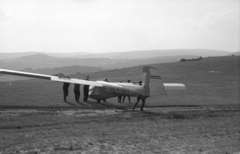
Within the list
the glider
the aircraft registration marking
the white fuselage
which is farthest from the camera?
the aircraft registration marking

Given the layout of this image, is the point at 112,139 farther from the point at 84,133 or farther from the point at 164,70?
the point at 164,70

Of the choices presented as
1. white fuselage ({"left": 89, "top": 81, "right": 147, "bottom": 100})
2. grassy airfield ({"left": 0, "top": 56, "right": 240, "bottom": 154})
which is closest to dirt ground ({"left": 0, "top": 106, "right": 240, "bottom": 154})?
grassy airfield ({"left": 0, "top": 56, "right": 240, "bottom": 154})

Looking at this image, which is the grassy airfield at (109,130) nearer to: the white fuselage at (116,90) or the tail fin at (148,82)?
the tail fin at (148,82)

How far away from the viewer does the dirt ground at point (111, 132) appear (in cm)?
1261

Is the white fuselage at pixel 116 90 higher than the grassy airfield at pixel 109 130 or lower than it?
higher

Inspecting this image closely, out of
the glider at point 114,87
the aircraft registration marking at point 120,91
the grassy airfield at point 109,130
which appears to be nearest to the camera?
the grassy airfield at point 109,130

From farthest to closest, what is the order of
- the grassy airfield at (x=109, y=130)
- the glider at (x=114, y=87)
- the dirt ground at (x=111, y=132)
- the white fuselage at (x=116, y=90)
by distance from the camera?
the white fuselage at (x=116, y=90), the glider at (x=114, y=87), the grassy airfield at (x=109, y=130), the dirt ground at (x=111, y=132)

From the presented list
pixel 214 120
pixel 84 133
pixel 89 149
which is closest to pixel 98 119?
pixel 84 133

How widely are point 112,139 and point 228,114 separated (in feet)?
46.9

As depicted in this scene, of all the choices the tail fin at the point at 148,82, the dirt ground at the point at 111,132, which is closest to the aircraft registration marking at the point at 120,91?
the tail fin at the point at 148,82

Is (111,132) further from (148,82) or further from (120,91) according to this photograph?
(148,82)

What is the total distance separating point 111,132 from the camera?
15.5 m

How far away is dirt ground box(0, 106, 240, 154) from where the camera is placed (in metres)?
12.6

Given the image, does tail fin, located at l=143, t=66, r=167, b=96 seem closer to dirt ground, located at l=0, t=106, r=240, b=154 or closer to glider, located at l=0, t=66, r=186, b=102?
glider, located at l=0, t=66, r=186, b=102
